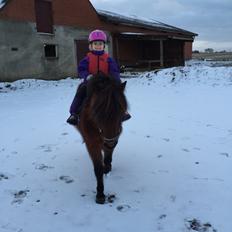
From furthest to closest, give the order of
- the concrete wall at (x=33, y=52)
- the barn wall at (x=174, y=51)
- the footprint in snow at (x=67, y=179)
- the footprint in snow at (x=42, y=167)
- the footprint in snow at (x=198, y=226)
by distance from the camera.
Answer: the barn wall at (x=174, y=51) < the concrete wall at (x=33, y=52) < the footprint in snow at (x=42, y=167) < the footprint in snow at (x=67, y=179) < the footprint in snow at (x=198, y=226)

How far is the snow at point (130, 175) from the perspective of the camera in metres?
3.80

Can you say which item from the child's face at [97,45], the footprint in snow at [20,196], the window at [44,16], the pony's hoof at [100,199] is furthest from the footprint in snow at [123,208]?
the window at [44,16]

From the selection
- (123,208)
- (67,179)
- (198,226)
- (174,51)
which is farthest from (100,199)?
(174,51)

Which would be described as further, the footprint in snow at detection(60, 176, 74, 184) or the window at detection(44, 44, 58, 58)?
the window at detection(44, 44, 58, 58)

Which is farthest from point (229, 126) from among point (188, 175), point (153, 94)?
point (153, 94)

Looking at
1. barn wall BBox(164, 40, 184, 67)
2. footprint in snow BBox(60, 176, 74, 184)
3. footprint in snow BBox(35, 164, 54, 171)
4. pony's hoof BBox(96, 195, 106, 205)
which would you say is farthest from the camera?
barn wall BBox(164, 40, 184, 67)

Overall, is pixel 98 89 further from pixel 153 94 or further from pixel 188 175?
pixel 153 94

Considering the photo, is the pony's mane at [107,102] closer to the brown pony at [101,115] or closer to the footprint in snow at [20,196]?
the brown pony at [101,115]

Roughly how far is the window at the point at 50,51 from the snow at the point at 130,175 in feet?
42.1

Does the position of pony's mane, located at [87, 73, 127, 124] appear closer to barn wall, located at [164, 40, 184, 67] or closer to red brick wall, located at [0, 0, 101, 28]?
red brick wall, located at [0, 0, 101, 28]

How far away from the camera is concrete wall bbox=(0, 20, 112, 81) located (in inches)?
744

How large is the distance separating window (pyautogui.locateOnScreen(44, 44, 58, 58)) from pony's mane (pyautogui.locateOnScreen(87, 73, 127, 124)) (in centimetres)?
1890

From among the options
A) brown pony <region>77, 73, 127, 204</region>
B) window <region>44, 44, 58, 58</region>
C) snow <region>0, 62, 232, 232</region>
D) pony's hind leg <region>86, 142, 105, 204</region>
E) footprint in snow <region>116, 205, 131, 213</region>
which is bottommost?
footprint in snow <region>116, 205, 131, 213</region>

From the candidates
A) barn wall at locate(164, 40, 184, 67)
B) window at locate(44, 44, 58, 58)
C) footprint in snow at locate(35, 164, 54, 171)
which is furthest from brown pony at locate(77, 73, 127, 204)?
barn wall at locate(164, 40, 184, 67)
